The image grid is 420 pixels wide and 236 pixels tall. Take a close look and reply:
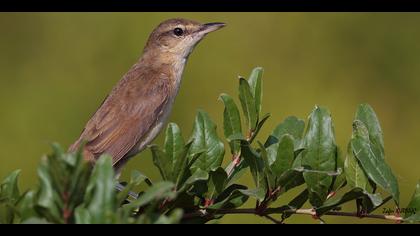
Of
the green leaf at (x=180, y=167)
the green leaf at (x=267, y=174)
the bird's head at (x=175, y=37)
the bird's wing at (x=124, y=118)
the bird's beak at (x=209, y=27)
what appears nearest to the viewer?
the green leaf at (x=180, y=167)

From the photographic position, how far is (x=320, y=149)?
8.94 feet

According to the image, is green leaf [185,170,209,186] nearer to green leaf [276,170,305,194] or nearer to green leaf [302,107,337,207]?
green leaf [276,170,305,194]

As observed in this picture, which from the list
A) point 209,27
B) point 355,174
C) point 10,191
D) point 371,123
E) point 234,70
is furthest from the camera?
point 234,70

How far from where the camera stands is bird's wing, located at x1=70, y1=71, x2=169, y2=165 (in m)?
4.36

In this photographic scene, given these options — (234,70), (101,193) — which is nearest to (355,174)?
(101,193)

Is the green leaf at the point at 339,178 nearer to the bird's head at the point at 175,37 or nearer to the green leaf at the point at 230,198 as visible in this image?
the green leaf at the point at 230,198

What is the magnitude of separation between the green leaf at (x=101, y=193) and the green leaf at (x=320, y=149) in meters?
0.93

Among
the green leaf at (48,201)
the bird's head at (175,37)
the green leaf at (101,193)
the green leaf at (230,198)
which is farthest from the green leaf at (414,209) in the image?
the bird's head at (175,37)

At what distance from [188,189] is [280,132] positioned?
1.52ft

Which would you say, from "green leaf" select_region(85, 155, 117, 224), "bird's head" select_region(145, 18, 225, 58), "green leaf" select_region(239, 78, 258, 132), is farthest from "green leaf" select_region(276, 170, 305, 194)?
"bird's head" select_region(145, 18, 225, 58)

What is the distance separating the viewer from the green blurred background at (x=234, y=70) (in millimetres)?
4629

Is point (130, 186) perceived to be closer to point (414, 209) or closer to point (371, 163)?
point (371, 163)

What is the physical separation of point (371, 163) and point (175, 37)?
8.30ft
